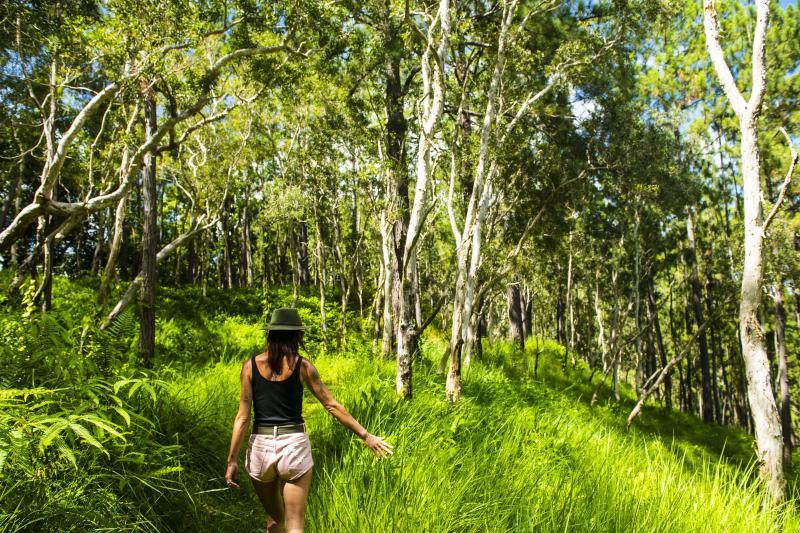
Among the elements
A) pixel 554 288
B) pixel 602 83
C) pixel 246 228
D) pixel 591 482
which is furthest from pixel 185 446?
pixel 554 288

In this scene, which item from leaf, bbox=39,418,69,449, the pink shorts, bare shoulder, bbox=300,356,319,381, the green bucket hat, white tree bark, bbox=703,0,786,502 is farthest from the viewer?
white tree bark, bbox=703,0,786,502

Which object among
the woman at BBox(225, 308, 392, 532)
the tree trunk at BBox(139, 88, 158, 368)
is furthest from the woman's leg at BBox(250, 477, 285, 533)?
the tree trunk at BBox(139, 88, 158, 368)

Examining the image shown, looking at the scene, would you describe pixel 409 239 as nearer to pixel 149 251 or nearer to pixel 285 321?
pixel 285 321

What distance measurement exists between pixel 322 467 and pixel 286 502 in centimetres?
120

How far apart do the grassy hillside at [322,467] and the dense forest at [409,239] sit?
1.3 inches

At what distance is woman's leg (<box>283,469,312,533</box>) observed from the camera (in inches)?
110

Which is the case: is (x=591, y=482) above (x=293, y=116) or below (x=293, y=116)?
below

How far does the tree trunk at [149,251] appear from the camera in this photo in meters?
8.45

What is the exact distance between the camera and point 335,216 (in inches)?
603

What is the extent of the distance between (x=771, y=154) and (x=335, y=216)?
15.1 meters

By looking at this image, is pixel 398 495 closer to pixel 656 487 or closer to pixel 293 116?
pixel 656 487

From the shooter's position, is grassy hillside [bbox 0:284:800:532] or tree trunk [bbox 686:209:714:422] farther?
tree trunk [bbox 686:209:714:422]

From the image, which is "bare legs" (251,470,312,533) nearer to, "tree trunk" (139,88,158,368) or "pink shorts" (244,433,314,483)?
"pink shorts" (244,433,314,483)

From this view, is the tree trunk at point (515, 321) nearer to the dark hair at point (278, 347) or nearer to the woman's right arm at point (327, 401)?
the woman's right arm at point (327, 401)
